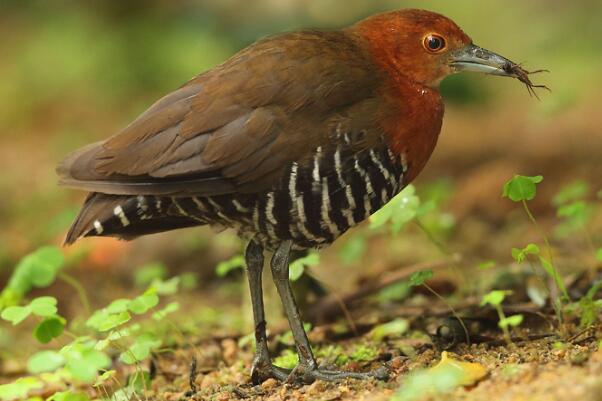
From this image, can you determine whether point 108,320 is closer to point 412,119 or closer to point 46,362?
point 46,362

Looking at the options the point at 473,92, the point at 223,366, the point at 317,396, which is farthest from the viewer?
the point at 473,92

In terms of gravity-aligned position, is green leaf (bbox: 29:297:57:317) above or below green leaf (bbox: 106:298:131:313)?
above

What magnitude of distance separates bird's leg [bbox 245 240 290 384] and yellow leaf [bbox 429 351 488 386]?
0.91 m

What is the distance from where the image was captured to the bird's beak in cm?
425

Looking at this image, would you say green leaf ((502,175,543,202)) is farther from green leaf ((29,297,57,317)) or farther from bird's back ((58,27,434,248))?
green leaf ((29,297,57,317))

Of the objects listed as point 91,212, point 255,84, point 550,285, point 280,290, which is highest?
point 255,84

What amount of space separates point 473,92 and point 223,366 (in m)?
6.43

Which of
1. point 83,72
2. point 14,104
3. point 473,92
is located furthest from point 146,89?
point 473,92

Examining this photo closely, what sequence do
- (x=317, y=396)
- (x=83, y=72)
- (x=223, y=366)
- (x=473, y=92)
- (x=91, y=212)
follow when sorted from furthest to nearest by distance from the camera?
(x=83, y=72), (x=473, y=92), (x=223, y=366), (x=91, y=212), (x=317, y=396)

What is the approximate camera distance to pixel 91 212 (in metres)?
4.16

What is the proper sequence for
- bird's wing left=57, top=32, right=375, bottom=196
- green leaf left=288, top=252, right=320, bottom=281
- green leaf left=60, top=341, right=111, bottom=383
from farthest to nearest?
green leaf left=288, top=252, right=320, bottom=281
bird's wing left=57, top=32, right=375, bottom=196
green leaf left=60, top=341, right=111, bottom=383

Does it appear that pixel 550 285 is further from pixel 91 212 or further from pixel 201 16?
pixel 201 16

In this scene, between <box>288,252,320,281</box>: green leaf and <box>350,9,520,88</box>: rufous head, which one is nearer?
<box>350,9,520,88</box>: rufous head

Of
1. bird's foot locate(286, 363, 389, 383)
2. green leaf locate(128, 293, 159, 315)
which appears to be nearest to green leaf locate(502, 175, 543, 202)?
bird's foot locate(286, 363, 389, 383)
